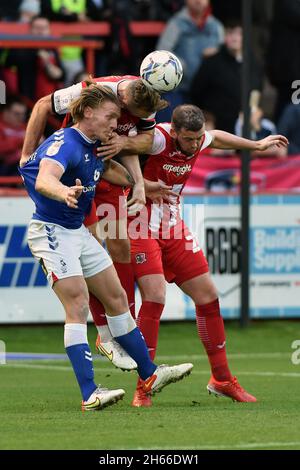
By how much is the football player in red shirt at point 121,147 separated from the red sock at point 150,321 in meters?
0.29

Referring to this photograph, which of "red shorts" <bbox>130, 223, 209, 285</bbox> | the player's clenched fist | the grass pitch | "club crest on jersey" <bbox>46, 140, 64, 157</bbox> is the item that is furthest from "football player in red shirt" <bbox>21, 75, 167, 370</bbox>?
the player's clenched fist

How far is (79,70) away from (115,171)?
8112 mm

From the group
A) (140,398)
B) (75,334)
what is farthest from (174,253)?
(75,334)

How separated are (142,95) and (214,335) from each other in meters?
2.16

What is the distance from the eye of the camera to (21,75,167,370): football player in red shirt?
10.1 metres

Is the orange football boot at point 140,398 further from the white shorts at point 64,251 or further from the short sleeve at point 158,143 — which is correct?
the short sleeve at point 158,143

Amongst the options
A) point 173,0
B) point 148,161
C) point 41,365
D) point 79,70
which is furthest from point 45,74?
point 148,161

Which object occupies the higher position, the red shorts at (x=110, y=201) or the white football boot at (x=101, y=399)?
the red shorts at (x=110, y=201)

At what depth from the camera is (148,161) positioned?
10.8 m

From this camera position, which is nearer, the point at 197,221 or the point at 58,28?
the point at 197,221

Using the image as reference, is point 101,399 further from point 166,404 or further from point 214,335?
point 214,335

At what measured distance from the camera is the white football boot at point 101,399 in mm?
9266

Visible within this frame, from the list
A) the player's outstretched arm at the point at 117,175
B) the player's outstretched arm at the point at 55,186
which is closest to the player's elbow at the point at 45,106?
the player's outstretched arm at the point at 117,175

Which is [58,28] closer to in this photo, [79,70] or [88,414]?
[79,70]
